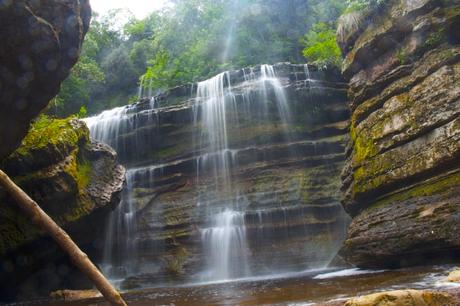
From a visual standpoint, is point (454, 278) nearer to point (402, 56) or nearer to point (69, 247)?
point (69, 247)

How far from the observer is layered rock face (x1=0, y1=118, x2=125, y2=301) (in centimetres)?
1307

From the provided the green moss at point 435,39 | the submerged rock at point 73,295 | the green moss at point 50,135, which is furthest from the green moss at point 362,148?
the green moss at point 50,135

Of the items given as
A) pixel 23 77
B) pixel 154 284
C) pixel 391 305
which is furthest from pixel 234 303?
pixel 154 284

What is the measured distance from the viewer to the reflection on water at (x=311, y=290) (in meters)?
8.34

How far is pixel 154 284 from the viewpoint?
16438mm

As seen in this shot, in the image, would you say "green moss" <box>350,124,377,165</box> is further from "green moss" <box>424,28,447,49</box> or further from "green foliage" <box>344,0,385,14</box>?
"green foliage" <box>344,0,385,14</box>

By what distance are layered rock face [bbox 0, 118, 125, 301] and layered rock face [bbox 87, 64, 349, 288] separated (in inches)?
98.3

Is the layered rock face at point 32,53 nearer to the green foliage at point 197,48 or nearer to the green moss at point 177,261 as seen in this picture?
the green moss at point 177,261

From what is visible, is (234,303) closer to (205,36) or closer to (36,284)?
(36,284)

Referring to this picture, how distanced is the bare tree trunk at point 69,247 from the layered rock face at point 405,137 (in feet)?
22.5

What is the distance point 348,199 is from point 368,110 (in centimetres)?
274

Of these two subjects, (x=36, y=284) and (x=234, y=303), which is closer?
(x=234, y=303)

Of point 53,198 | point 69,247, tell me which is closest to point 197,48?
point 53,198

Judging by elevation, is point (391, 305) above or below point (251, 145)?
below
